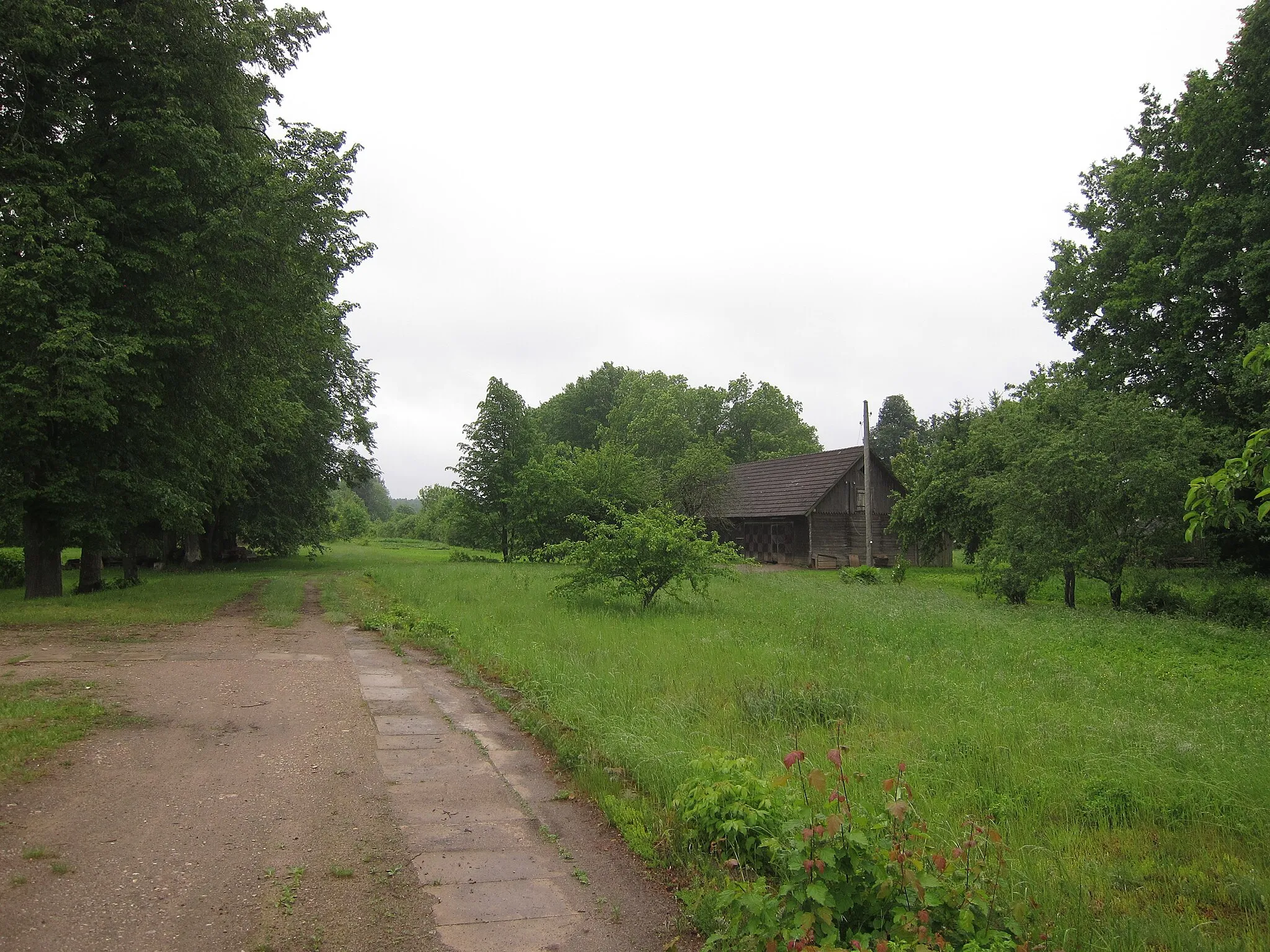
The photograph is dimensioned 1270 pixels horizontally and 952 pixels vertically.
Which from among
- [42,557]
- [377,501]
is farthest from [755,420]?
[377,501]

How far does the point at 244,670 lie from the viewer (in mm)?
10117

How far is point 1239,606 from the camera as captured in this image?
17.3 m

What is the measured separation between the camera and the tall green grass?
14.0 ft

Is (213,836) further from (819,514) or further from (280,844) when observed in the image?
(819,514)

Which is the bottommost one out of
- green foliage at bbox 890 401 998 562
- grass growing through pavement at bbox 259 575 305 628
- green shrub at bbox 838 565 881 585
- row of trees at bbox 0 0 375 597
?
green shrub at bbox 838 565 881 585

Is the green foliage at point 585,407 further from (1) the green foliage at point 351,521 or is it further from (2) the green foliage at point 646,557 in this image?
(2) the green foliage at point 646,557

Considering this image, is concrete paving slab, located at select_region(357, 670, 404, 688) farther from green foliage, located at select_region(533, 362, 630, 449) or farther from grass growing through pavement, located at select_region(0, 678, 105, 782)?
green foliage, located at select_region(533, 362, 630, 449)

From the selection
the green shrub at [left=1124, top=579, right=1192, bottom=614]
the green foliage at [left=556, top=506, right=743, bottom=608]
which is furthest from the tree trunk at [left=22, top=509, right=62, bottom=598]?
the green shrub at [left=1124, top=579, right=1192, bottom=614]

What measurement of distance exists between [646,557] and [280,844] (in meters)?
11.3

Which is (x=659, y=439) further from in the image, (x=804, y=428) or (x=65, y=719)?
(x=65, y=719)

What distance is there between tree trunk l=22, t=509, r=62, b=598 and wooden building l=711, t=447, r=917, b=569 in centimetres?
2839

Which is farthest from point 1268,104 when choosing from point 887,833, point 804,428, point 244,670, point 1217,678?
point 804,428

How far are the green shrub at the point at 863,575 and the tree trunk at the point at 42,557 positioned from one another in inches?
908

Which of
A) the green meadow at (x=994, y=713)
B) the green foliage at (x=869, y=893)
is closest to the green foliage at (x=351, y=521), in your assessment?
the green meadow at (x=994, y=713)
